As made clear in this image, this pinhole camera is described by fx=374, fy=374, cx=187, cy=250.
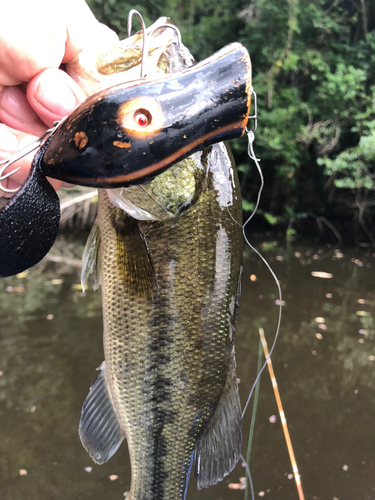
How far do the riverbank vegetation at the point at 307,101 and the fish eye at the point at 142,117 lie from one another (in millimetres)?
8068

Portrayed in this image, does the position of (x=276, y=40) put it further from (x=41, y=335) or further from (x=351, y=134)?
(x=41, y=335)

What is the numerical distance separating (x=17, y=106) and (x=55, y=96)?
17cm

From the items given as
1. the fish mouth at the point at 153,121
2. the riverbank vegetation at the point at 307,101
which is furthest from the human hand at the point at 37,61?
the riverbank vegetation at the point at 307,101

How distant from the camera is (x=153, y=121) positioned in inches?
19.8

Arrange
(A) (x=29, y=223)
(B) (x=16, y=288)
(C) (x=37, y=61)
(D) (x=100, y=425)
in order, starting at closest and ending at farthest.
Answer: (A) (x=29, y=223)
(C) (x=37, y=61)
(D) (x=100, y=425)
(B) (x=16, y=288)

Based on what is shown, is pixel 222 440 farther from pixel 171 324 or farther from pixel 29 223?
pixel 29 223

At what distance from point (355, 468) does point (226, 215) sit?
2.72m

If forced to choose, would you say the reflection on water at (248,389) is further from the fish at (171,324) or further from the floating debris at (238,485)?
the fish at (171,324)

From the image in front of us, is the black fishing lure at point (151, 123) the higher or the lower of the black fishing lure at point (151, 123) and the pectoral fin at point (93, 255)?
the higher

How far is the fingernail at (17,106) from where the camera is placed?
3.16 ft

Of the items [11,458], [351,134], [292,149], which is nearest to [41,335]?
[11,458]

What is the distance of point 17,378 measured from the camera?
335 centimetres

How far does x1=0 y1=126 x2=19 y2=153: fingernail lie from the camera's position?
0.90 meters

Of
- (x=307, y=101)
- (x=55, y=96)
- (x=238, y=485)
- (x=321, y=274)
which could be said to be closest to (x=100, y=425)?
(x=55, y=96)
